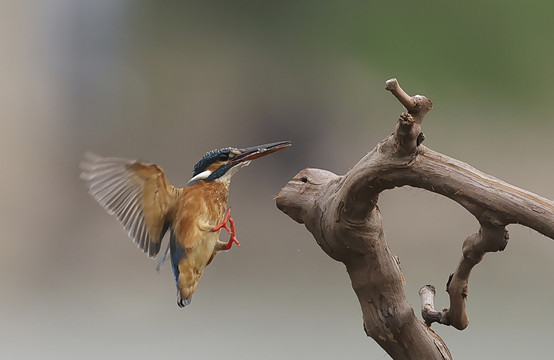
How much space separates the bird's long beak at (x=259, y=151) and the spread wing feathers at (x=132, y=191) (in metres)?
0.09

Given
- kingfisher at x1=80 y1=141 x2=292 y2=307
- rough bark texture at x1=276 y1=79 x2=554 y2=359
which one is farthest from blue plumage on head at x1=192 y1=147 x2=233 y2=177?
rough bark texture at x1=276 y1=79 x2=554 y2=359

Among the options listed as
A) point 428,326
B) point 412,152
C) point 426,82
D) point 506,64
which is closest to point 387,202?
point 426,82

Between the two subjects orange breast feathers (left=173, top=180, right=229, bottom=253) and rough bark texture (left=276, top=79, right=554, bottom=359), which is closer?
rough bark texture (left=276, top=79, right=554, bottom=359)

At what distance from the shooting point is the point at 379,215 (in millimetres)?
887

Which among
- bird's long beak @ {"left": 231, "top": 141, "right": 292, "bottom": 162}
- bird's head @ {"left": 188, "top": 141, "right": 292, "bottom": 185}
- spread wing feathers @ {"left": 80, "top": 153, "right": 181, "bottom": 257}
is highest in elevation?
bird's long beak @ {"left": 231, "top": 141, "right": 292, "bottom": 162}

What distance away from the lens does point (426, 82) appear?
2.55 metres

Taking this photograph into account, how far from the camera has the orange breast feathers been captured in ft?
2.79

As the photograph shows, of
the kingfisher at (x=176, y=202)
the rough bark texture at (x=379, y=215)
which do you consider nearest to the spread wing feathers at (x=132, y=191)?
the kingfisher at (x=176, y=202)

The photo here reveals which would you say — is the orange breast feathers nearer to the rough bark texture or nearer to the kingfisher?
the kingfisher

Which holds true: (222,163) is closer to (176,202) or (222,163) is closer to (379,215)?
(176,202)

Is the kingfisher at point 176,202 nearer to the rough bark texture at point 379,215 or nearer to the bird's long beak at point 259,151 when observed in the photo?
the bird's long beak at point 259,151

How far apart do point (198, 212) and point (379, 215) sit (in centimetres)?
21

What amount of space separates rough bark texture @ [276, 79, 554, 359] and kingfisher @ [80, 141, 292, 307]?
102 mm

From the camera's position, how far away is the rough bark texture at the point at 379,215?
0.75 m
